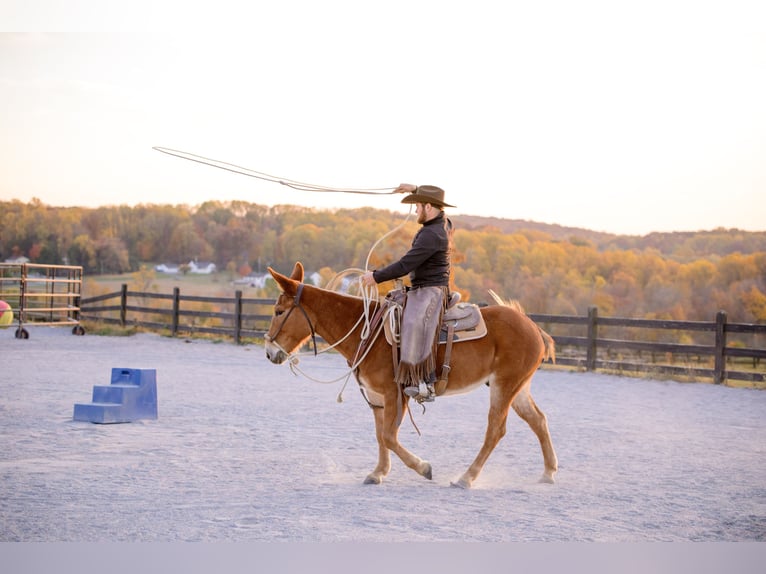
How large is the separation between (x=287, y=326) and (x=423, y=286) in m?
1.05

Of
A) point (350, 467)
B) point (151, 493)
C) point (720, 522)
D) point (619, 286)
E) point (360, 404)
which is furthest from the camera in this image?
point (619, 286)

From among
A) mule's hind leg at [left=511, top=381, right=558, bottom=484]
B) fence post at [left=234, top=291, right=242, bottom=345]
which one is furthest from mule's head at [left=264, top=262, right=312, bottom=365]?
fence post at [left=234, top=291, right=242, bottom=345]

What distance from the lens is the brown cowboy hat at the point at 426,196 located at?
6.13 meters

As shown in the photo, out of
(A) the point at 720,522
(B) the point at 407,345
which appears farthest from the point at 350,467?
(A) the point at 720,522

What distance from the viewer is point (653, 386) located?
13570 millimetres

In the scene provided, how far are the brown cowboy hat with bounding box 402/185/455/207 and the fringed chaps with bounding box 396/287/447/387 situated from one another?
2.10ft

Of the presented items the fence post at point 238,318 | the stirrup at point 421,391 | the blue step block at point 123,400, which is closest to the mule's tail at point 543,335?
the stirrup at point 421,391

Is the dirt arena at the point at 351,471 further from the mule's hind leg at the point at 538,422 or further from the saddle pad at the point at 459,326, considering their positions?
the saddle pad at the point at 459,326

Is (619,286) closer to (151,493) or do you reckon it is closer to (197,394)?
(197,394)

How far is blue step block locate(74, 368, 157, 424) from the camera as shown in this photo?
28.1ft

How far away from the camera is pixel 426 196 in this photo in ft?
20.1

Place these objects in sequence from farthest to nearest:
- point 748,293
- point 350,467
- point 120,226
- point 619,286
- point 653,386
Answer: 1. point 120,226
2. point 619,286
3. point 748,293
4. point 653,386
5. point 350,467

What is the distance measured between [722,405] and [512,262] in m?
21.8

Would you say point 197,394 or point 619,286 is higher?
point 619,286
